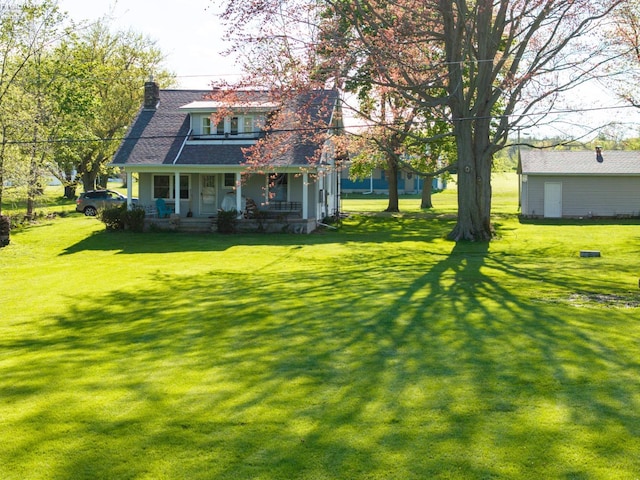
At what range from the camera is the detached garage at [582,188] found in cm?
4091

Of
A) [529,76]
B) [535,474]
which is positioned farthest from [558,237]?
[535,474]

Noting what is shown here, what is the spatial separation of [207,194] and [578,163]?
2107 centimetres

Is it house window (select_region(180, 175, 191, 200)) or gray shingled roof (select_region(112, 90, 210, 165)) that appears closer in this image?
gray shingled roof (select_region(112, 90, 210, 165))

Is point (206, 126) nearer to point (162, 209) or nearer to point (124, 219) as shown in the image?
point (162, 209)

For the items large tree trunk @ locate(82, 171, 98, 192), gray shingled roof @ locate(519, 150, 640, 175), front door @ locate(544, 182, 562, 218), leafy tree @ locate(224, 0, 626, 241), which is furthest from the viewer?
large tree trunk @ locate(82, 171, 98, 192)

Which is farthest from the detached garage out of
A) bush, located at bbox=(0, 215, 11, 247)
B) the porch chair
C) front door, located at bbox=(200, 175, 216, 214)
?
bush, located at bbox=(0, 215, 11, 247)

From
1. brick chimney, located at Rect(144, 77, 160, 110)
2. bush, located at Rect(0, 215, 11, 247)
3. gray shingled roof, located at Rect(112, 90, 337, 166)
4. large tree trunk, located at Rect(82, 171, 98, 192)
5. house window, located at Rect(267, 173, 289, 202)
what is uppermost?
brick chimney, located at Rect(144, 77, 160, 110)

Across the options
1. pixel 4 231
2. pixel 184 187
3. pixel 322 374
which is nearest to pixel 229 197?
pixel 184 187

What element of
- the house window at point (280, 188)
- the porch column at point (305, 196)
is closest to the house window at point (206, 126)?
the house window at point (280, 188)

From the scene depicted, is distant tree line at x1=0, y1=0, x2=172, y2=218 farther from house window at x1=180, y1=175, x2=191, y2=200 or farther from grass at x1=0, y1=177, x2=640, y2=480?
grass at x1=0, y1=177, x2=640, y2=480

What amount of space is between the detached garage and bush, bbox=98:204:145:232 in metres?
21.2

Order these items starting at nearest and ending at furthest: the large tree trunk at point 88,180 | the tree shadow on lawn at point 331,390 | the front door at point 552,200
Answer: the tree shadow on lawn at point 331,390 → the front door at point 552,200 → the large tree trunk at point 88,180

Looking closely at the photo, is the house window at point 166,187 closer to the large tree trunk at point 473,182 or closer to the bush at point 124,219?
the bush at point 124,219

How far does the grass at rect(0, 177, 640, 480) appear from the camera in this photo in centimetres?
653
